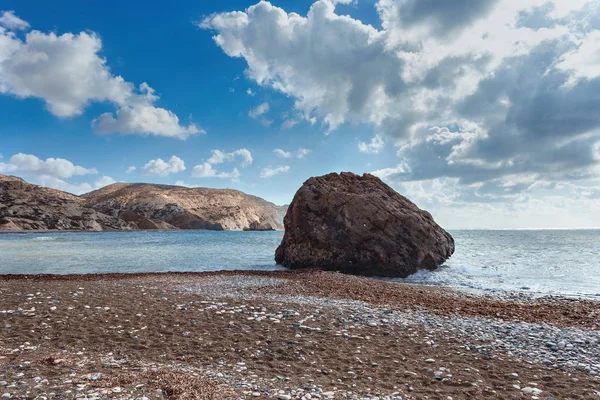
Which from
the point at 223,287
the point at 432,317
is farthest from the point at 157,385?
the point at 223,287

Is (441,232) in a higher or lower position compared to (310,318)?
higher

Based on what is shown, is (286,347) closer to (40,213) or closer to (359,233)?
(359,233)

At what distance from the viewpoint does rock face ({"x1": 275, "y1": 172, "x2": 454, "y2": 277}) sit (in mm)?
27438

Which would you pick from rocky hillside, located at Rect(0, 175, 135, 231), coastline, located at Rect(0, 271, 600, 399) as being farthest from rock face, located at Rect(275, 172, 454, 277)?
rocky hillside, located at Rect(0, 175, 135, 231)

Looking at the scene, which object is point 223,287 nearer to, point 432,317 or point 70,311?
point 70,311

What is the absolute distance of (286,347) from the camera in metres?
8.41

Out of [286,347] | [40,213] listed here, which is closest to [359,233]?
[286,347]

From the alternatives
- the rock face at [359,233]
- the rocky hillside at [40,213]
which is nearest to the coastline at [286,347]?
the rock face at [359,233]

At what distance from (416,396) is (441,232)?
28031mm

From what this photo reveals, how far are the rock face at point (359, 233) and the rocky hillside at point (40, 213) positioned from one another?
421 ft

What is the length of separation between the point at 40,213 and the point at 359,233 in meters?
Result: 150

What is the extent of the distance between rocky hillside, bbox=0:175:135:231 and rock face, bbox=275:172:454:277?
128317 millimetres

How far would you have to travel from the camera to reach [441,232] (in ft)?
104

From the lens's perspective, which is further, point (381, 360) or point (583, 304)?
point (583, 304)
